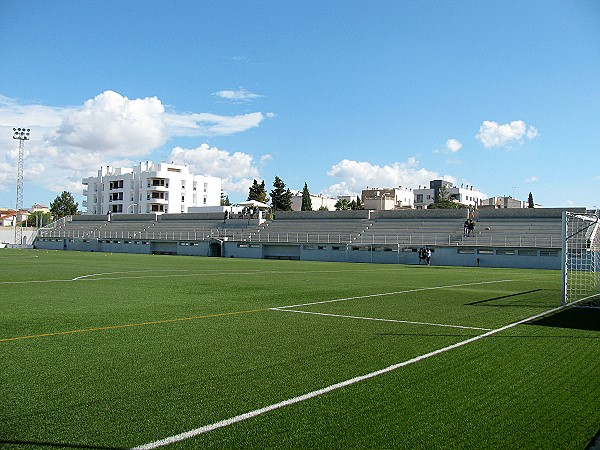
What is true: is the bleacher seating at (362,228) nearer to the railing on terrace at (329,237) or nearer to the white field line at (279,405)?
the railing on terrace at (329,237)

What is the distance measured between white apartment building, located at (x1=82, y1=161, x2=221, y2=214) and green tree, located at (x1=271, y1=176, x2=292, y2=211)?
17.1 metres

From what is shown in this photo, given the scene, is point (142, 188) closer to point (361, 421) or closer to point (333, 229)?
point (333, 229)

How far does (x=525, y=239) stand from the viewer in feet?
155

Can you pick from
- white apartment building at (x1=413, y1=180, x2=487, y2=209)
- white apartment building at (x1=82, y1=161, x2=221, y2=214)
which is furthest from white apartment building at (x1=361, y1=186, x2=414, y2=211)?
white apartment building at (x1=82, y1=161, x2=221, y2=214)

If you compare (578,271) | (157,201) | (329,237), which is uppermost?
(157,201)

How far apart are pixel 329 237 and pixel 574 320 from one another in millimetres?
45756

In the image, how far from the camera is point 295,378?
667 centimetres

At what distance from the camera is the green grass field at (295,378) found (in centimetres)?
487

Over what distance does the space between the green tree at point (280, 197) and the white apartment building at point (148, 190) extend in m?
17.1

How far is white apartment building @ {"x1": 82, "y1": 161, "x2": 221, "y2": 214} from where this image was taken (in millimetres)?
108562

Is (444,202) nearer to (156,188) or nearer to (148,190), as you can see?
(156,188)

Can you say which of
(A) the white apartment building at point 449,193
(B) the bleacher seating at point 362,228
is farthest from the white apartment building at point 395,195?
(B) the bleacher seating at point 362,228

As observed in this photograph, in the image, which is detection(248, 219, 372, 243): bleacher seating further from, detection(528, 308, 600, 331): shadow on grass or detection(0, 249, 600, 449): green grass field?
detection(0, 249, 600, 449): green grass field

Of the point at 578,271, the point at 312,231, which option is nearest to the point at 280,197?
the point at 312,231
